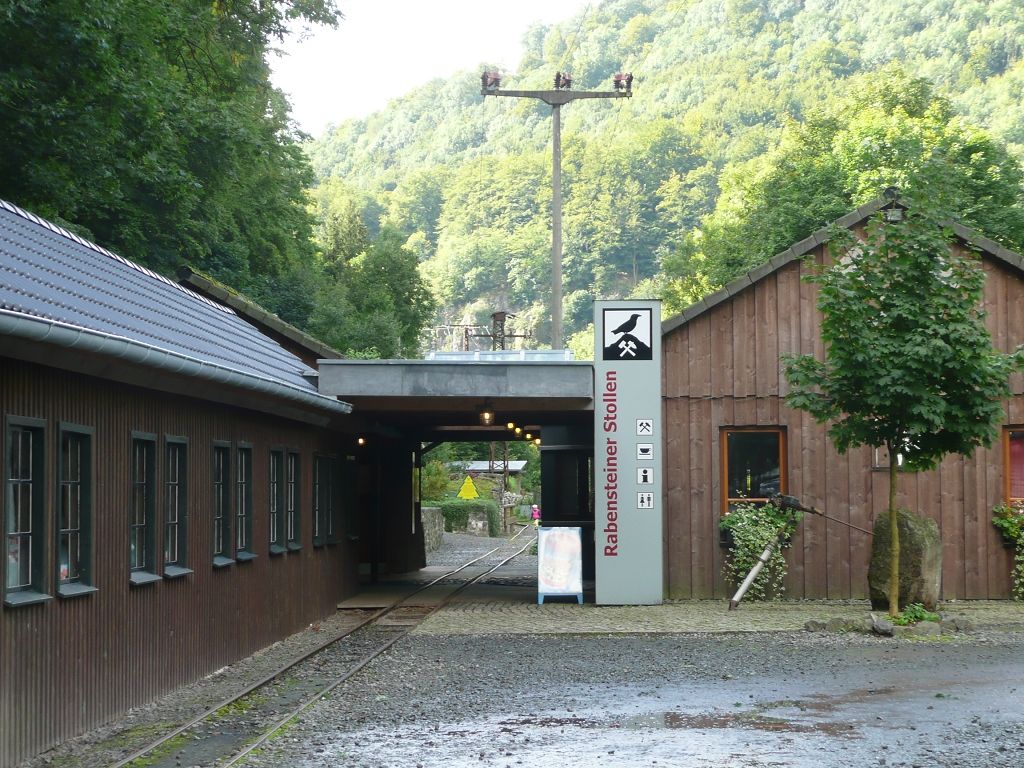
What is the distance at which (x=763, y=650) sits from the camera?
16359mm

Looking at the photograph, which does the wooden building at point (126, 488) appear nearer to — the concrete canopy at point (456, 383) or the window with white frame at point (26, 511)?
the window with white frame at point (26, 511)

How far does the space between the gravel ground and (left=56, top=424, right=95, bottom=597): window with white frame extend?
1154 mm

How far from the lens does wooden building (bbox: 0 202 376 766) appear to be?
32.3ft

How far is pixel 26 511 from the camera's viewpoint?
1025 centimetres

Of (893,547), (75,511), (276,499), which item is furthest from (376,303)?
(75,511)

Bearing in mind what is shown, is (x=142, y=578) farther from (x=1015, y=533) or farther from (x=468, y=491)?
(x=468, y=491)

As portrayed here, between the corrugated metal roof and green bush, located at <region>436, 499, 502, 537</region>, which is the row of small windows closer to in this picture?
the corrugated metal roof

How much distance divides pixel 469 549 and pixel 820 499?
88.9 feet

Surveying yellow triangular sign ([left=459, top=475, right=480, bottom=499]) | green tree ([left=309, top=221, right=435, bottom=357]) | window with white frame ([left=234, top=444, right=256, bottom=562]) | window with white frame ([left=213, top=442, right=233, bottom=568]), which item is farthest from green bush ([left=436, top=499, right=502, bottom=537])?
window with white frame ([left=213, top=442, right=233, bottom=568])

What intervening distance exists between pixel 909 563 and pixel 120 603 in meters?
11.3

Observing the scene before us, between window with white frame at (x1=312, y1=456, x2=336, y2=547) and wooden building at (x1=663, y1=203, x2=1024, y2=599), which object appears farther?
wooden building at (x1=663, y1=203, x2=1024, y2=599)

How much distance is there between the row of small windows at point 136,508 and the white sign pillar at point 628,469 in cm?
424

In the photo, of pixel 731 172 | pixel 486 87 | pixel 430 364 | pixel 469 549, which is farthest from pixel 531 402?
pixel 731 172

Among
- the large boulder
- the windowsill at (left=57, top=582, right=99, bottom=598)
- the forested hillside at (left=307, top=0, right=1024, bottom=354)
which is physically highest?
the forested hillside at (left=307, top=0, right=1024, bottom=354)
